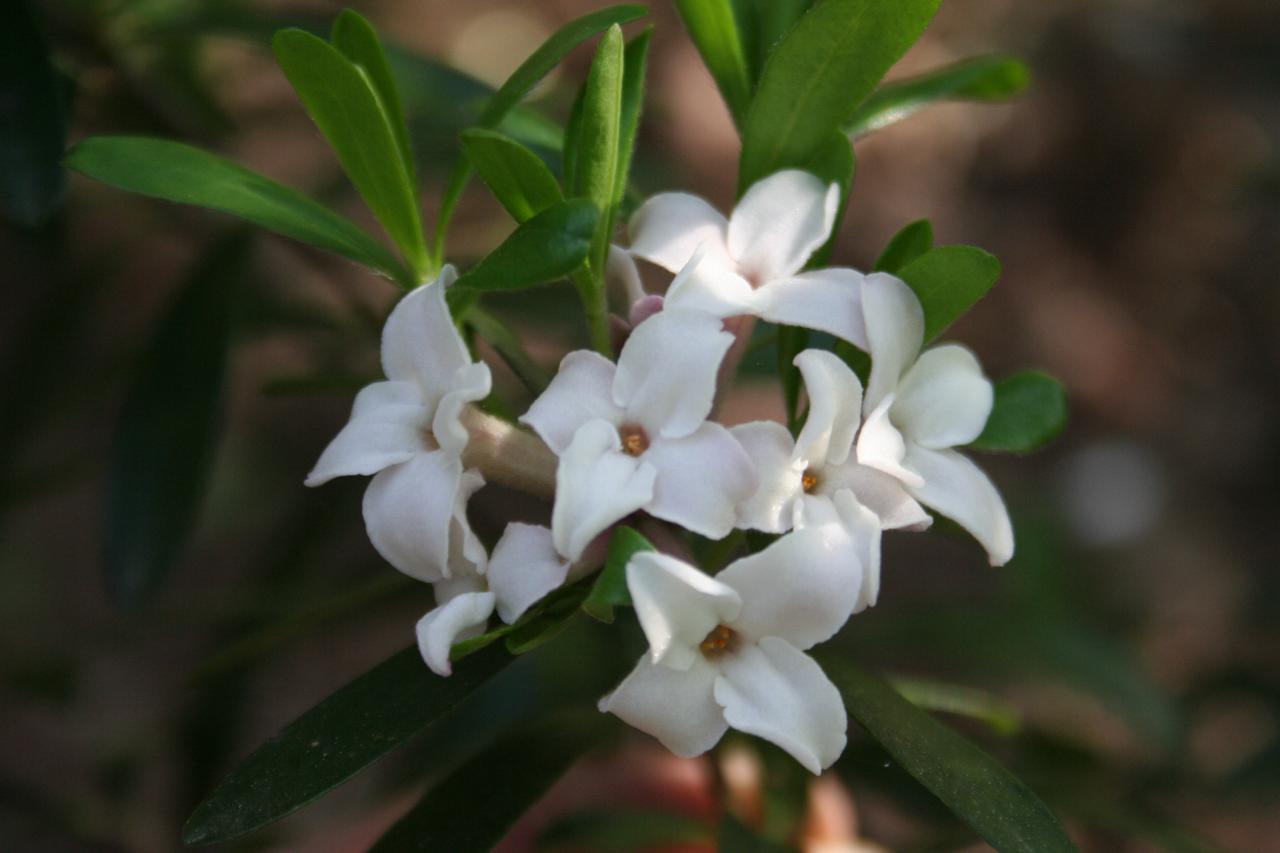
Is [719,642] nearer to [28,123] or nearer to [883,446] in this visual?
[883,446]

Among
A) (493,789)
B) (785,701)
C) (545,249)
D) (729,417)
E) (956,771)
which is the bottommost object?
(729,417)

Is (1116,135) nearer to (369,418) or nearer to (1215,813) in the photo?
(1215,813)

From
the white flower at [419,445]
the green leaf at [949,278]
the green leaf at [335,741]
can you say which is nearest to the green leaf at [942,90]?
the green leaf at [949,278]

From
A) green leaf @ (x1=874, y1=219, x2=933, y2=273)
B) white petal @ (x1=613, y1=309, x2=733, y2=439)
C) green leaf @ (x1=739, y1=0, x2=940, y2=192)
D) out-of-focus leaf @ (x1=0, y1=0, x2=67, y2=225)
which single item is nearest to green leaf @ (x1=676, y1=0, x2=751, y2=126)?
green leaf @ (x1=739, y1=0, x2=940, y2=192)

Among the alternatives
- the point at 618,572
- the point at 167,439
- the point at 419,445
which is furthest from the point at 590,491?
the point at 167,439

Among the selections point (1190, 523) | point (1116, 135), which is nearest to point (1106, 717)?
point (1190, 523)

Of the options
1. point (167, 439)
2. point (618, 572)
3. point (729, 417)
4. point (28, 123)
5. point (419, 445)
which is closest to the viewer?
point (618, 572)
